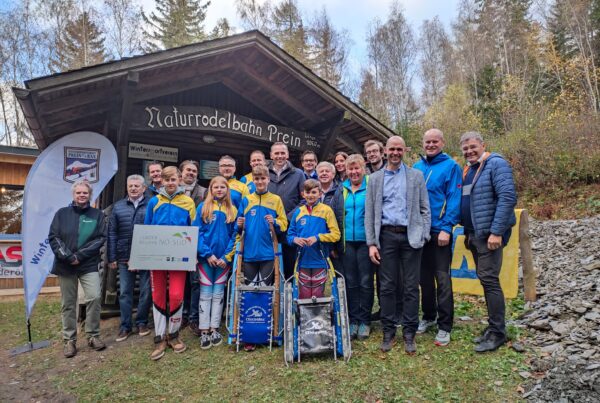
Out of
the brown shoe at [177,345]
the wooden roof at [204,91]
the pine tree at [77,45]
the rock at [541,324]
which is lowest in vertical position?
the brown shoe at [177,345]

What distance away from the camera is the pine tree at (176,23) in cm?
2542

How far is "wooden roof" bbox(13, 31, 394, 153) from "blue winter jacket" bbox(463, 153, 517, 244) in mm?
3504

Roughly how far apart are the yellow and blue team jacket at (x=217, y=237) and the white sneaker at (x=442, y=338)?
2.56m

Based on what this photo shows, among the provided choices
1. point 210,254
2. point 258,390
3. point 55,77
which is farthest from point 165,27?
point 258,390

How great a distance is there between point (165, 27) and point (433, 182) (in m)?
27.2

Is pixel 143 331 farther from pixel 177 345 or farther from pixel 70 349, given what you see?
pixel 177 345

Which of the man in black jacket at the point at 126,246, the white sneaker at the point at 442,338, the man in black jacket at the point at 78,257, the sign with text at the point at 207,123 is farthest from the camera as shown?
the sign with text at the point at 207,123

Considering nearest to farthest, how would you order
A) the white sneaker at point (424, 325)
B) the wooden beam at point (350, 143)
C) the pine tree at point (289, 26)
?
the white sneaker at point (424, 325) < the wooden beam at point (350, 143) < the pine tree at point (289, 26)

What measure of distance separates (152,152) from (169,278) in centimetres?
311

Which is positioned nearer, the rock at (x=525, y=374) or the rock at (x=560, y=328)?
the rock at (x=525, y=374)

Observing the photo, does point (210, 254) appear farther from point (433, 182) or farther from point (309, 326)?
point (433, 182)

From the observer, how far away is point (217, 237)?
4500 millimetres

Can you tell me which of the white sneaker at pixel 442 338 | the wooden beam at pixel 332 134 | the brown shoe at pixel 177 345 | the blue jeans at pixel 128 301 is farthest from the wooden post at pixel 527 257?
the blue jeans at pixel 128 301

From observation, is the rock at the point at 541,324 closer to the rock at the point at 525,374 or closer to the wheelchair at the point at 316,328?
the rock at the point at 525,374
